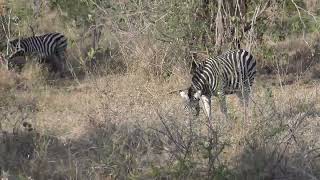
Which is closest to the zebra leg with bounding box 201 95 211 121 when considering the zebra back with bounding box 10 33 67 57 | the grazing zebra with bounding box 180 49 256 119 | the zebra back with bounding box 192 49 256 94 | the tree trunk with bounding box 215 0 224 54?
the grazing zebra with bounding box 180 49 256 119

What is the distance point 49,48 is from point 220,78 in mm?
6680

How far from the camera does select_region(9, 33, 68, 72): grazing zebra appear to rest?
13.0m

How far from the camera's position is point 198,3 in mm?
10320

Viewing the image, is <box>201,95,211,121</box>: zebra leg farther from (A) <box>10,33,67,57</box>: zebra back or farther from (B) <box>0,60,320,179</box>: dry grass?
(A) <box>10,33,67,57</box>: zebra back

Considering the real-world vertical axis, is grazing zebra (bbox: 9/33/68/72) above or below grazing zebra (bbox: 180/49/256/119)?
below

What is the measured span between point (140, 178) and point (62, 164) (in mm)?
1012

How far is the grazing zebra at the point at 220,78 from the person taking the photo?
719 centimetres

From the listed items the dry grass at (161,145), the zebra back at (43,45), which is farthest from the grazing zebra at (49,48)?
the dry grass at (161,145)

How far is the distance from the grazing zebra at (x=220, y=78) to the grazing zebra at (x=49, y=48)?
17.6 ft

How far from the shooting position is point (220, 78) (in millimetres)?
7953

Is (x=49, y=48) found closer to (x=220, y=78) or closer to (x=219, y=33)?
(x=219, y=33)

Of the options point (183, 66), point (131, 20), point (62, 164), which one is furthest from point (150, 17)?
point (62, 164)

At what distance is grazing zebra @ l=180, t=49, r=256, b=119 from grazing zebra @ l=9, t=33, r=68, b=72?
211 inches

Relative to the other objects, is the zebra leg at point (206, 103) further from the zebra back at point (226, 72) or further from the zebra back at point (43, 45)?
the zebra back at point (43, 45)
